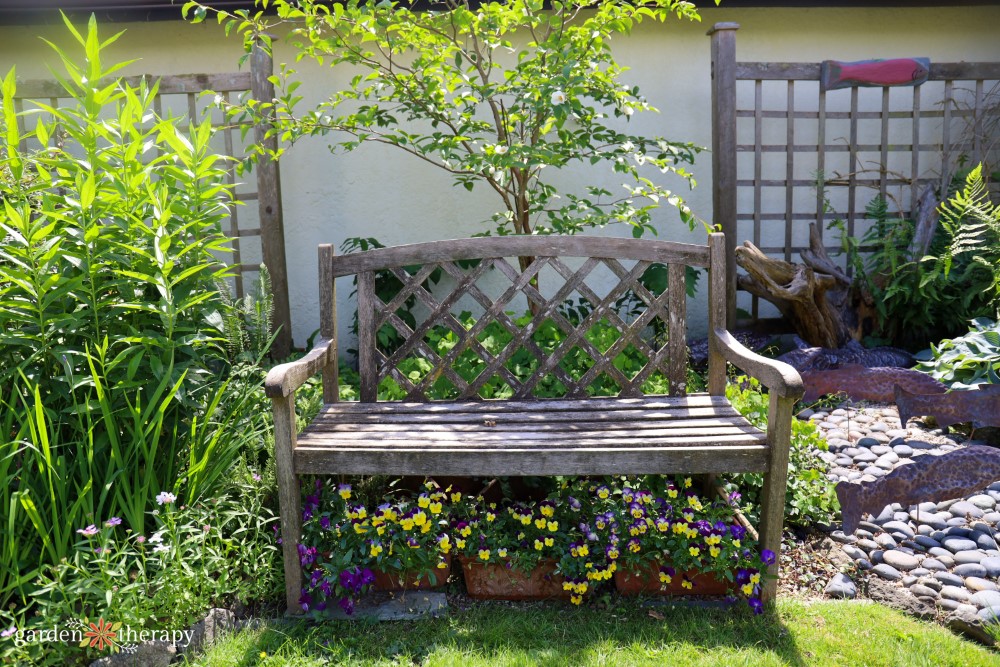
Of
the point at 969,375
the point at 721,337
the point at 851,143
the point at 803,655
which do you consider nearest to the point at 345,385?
the point at 721,337

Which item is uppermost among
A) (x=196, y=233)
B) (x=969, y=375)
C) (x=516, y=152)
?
(x=516, y=152)

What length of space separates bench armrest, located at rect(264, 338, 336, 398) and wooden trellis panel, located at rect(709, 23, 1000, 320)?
9.84 feet

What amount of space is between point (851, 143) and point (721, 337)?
116 inches

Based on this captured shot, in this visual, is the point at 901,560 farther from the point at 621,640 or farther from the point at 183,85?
the point at 183,85

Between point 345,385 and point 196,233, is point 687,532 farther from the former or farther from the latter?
point 196,233

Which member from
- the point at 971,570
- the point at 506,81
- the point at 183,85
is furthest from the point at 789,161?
the point at 183,85

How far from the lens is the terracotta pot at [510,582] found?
8.10 feet

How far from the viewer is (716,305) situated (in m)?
2.92

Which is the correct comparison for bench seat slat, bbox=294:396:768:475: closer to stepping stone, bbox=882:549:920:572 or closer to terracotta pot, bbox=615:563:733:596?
terracotta pot, bbox=615:563:733:596

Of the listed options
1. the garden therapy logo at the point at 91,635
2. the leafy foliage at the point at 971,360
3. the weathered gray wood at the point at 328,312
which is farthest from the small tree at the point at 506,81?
the garden therapy logo at the point at 91,635

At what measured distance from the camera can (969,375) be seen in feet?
12.0

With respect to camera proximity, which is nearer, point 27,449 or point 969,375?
point 27,449

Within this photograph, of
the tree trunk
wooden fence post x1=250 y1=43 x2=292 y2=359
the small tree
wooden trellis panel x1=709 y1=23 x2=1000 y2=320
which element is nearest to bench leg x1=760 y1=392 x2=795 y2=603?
the small tree

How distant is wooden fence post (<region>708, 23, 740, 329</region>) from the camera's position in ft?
15.5
